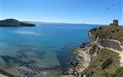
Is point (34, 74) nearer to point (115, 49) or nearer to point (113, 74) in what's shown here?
point (115, 49)

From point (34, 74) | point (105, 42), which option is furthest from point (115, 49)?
point (34, 74)

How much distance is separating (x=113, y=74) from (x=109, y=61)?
9575 millimetres

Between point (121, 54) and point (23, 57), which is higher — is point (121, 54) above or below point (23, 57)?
above

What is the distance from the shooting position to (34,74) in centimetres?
5834

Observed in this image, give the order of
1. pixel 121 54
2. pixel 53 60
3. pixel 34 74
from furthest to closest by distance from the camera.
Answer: pixel 53 60
pixel 34 74
pixel 121 54

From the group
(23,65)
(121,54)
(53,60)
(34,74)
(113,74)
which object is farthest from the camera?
(53,60)

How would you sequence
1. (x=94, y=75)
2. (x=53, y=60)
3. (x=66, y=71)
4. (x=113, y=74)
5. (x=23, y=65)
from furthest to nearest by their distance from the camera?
(x=53, y=60)
(x=23, y=65)
(x=66, y=71)
(x=94, y=75)
(x=113, y=74)

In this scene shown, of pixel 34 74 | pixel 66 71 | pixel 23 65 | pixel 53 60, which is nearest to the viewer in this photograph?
pixel 34 74

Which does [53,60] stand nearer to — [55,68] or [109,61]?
[55,68]

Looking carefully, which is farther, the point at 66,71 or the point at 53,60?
the point at 53,60

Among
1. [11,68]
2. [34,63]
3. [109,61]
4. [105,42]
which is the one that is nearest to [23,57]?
[34,63]

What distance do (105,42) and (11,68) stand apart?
2576 cm

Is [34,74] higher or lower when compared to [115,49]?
lower

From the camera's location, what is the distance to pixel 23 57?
257ft
